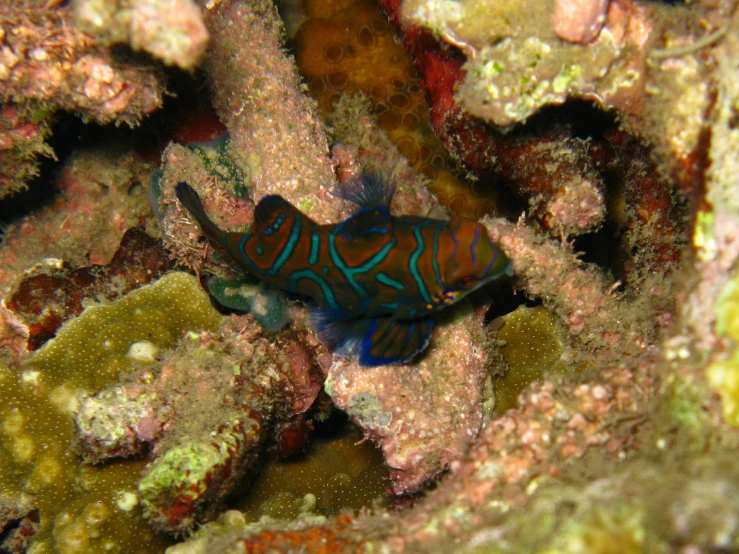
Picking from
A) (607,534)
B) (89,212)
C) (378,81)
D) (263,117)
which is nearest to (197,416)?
(263,117)

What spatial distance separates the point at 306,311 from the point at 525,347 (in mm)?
2168

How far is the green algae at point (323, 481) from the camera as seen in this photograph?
4.44 meters

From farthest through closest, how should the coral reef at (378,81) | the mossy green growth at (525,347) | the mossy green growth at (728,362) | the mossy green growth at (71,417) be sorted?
the coral reef at (378,81)
the mossy green growth at (525,347)
the mossy green growth at (71,417)
the mossy green growth at (728,362)

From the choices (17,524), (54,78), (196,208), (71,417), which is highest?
(54,78)

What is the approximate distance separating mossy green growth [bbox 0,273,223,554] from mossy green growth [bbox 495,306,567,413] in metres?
2.85

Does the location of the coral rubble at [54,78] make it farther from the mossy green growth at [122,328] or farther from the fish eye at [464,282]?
the fish eye at [464,282]

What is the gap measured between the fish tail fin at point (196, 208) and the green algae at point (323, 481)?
229 centimetres

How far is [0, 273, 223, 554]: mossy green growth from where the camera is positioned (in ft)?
13.3

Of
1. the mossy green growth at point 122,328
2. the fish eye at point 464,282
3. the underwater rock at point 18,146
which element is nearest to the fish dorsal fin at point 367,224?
the fish eye at point 464,282

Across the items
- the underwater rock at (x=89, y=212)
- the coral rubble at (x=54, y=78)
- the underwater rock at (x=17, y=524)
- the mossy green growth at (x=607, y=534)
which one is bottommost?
the underwater rock at (x=17, y=524)

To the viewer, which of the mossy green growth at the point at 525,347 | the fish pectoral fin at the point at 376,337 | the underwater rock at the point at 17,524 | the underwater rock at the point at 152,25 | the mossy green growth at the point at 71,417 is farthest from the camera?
the mossy green growth at the point at 525,347

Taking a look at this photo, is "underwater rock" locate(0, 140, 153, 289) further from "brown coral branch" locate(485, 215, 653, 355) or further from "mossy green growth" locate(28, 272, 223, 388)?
"brown coral branch" locate(485, 215, 653, 355)

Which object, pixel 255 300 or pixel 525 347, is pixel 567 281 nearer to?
pixel 525 347

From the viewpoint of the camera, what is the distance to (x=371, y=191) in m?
3.60
